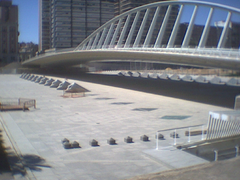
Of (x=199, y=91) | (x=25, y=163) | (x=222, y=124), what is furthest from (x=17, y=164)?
(x=199, y=91)

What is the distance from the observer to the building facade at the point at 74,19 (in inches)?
5354

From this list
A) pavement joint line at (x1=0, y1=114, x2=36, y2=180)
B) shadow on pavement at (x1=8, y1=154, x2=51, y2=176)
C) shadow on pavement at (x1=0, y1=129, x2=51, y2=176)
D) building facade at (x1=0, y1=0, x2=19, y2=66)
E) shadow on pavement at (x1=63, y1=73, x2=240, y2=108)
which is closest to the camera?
pavement joint line at (x1=0, y1=114, x2=36, y2=180)

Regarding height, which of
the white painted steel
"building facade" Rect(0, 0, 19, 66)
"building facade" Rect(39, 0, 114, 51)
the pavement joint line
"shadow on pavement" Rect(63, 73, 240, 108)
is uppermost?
"building facade" Rect(39, 0, 114, 51)

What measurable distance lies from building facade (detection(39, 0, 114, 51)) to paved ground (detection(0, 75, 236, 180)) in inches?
4699

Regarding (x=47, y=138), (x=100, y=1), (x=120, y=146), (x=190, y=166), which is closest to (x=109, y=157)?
(x=120, y=146)

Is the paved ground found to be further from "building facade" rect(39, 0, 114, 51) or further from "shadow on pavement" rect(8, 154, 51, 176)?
"building facade" rect(39, 0, 114, 51)

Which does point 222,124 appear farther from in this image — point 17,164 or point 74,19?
point 74,19

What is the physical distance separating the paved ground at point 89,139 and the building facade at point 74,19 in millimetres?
119346

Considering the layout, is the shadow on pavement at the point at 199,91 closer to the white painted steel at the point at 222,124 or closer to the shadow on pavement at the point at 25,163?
the white painted steel at the point at 222,124

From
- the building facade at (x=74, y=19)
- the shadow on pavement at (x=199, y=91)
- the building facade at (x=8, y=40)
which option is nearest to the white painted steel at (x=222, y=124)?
the shadow on pavement at (x=199, y=91)

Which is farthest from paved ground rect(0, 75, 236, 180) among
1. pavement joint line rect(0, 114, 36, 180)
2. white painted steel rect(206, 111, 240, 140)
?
white painted steel rect(206, 111, 240, 140)

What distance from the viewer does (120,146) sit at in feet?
Result: 39.3

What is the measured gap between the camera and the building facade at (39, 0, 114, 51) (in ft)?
446

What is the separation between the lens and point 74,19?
456ft
